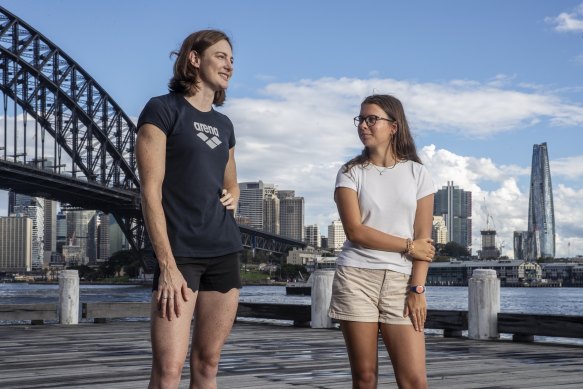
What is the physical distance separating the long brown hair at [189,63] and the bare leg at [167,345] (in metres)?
0.94

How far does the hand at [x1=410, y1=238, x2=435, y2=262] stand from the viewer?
4.21 meters

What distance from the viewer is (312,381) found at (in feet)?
25.3

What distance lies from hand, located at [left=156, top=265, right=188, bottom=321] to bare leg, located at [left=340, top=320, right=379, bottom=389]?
82 centimetres

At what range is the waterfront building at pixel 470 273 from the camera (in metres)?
178

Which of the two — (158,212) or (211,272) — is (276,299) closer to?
(211,272)

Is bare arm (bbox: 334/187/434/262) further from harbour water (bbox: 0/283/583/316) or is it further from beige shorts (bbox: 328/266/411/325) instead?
harbour water (bbox: 0/283/583/316)

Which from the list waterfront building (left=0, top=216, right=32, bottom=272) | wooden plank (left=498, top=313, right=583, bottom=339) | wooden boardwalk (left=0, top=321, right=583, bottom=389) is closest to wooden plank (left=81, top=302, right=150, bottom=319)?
wooden boardwalk (left=0, top=321, right=583, bottom=389)

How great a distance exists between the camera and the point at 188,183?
3.96 m

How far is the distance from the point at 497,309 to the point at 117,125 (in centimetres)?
7722

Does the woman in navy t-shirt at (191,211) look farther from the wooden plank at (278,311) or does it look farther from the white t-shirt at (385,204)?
the wooden plank at (278,311)

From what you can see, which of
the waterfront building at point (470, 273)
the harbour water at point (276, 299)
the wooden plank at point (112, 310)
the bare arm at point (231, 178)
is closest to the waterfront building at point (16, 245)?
the harbour water at point (276, 299)

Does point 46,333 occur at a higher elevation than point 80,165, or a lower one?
lower

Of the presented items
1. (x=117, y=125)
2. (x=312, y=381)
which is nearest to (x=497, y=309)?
(x=312, y=381)

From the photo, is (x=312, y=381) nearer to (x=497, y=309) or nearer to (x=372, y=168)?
(x=372, y=168)
